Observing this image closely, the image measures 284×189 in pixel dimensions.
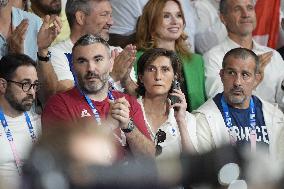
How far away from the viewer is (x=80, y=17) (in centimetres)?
509

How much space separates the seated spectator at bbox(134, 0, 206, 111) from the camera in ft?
17.9

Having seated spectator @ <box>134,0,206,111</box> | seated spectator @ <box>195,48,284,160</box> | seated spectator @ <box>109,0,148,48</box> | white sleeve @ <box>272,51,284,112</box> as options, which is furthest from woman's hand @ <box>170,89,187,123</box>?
white sleeve @ <box>272,51,284,112</box>

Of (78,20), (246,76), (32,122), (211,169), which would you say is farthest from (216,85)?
(211,169)

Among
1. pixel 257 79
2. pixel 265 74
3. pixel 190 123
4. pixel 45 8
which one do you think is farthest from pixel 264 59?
pixel 45 8

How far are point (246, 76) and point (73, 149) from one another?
4150 millimetres

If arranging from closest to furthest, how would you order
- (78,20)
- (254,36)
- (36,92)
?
1. (36,92)
2. (78,20)
3. (254,36)

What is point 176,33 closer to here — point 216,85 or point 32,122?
point 216,85

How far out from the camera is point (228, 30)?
6199mm

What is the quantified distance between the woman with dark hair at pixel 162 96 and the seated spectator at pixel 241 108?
207 mm

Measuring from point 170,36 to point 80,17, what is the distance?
32.0 inches

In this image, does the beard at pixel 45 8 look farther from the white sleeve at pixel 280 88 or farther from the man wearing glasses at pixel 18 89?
the white sleeve at pixel 280 88

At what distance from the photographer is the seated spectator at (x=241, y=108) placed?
16.0 ft

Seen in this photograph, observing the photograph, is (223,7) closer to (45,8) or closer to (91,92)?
(45,8)

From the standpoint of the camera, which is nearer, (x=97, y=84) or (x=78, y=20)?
(x=97, y=84)
